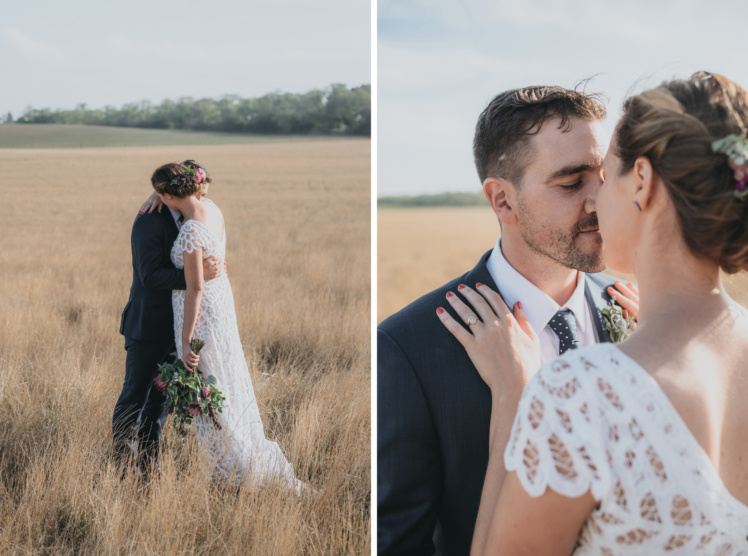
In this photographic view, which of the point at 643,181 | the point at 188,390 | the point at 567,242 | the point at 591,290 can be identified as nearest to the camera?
the point at 643,181

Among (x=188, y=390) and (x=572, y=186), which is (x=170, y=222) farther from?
(x=572, y=186)

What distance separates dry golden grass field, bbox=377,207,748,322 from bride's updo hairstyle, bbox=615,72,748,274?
2352cm

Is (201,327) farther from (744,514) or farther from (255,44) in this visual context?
(255,44)

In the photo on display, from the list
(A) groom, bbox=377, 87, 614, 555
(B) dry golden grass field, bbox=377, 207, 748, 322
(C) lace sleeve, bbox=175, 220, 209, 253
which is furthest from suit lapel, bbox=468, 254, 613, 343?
(B) dry golden grass field, bbox=377, 207, 748, 322

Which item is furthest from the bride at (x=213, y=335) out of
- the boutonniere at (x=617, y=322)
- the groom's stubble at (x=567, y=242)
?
the boutonniere at (x=617, y=322)

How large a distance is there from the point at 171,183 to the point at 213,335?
818mm

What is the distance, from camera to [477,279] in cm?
225

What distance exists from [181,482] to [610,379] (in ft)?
8.22

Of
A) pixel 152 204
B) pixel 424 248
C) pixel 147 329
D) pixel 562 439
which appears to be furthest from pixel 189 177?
pixel 424 248

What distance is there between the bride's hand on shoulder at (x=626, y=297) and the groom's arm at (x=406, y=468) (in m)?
0.90

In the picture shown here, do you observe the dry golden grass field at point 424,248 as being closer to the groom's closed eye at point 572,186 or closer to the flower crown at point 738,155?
the groom's closed eye at point 572,186

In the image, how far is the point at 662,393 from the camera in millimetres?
1307

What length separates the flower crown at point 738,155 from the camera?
4.31ft

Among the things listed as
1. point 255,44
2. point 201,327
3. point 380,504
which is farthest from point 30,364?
point 255,44
